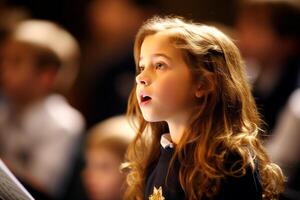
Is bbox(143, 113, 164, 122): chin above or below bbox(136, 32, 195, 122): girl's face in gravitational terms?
below

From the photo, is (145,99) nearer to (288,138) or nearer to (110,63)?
(288,138)

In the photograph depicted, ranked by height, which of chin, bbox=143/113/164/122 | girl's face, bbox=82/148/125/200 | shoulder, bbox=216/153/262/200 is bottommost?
girl's face, bbox=82/148/125/200

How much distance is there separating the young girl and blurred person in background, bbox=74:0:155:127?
1641 millimetres

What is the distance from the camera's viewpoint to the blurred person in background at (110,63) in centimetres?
325

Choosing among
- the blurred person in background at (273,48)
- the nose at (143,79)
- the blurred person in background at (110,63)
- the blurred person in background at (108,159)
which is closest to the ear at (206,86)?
the nose at (143,79)

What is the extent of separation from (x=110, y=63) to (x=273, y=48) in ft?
2.76

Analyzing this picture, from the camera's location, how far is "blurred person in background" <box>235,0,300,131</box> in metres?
2.71

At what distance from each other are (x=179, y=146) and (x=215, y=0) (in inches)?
105

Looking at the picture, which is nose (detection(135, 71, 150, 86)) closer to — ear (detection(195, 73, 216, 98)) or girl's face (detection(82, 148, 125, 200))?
ear (detection(195, 73, 216, 98))

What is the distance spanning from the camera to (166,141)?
4.93ft

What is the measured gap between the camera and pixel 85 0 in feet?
13.8

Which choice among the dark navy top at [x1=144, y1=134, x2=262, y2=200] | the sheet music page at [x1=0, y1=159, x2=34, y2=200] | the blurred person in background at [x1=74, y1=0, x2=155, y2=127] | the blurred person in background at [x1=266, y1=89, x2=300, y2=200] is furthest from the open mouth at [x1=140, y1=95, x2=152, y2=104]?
the blurred person in background at [x1=74, y1=0, x2=155, y2=127]

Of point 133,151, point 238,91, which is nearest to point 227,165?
point 238,91

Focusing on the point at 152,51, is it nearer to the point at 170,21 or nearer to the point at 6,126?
the point at 170,21
